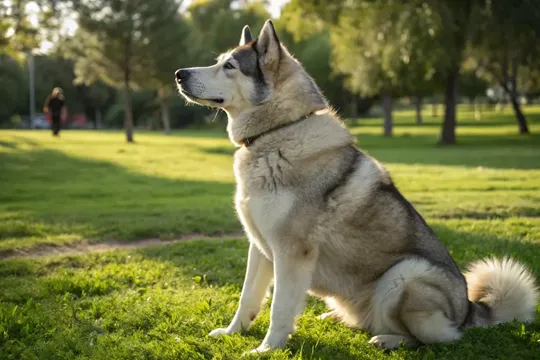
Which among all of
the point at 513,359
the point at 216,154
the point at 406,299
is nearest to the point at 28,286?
the point at 406,299

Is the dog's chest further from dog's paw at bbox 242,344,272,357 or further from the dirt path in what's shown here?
the dirt path

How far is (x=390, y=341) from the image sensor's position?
4.64m

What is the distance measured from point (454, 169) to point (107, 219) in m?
12.6

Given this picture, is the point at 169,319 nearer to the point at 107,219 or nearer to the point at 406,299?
the point at 406,299

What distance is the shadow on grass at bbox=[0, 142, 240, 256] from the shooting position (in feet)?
32.0

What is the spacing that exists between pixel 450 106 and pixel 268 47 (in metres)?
28.3

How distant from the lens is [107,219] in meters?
10.7

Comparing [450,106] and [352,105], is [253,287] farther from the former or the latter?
[352,105]

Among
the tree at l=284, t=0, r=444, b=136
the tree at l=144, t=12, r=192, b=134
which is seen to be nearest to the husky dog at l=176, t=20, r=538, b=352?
the tree at l=284, t=0, r=444, b=136

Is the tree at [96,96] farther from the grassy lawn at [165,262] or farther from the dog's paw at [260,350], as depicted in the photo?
the dog's paw at [260,350]

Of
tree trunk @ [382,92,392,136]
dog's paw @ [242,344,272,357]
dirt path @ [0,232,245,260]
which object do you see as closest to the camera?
dog's paw @ [242,344,272,357]

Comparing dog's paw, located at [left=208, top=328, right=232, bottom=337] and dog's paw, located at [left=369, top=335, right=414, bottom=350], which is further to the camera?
dog's paw, located at [left=208, top=328, right=232, bottom=337]

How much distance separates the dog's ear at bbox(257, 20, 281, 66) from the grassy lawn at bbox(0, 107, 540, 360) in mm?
2391

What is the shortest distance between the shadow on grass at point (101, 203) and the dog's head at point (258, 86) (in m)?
4.90
